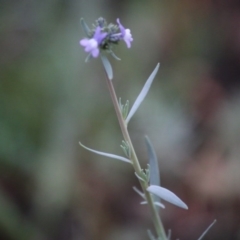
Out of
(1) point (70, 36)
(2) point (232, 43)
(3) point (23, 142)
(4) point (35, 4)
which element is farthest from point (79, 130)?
(2) point (232, 43)

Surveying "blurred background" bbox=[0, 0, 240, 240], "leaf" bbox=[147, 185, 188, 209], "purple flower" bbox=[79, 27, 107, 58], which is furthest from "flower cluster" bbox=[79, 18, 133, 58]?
"blurred background" bbox=[0, 0, 240, 240]

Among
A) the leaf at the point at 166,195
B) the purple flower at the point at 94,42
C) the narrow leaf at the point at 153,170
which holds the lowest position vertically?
the leaf at the point at 166,195

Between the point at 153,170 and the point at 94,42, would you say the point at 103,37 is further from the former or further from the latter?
the point at 153,170

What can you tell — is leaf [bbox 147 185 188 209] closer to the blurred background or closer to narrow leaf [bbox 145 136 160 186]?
narrow leaf [bbox 145 136 160 186]

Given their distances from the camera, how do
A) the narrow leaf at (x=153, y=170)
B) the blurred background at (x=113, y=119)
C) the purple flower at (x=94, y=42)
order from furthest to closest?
the blurred background at (x=113, y=119), the narrow leaf at (x=153, y=170), the purple flower at (x=94, y=42)

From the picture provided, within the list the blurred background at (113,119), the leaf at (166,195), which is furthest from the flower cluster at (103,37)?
the blurred background at (113,119)

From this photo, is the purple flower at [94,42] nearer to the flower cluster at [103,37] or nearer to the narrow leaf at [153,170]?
the flower cluster at [103,37]

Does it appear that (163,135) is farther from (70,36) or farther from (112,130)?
(70,36)
